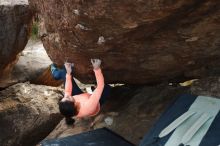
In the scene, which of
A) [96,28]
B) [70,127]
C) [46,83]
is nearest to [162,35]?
[96,28]

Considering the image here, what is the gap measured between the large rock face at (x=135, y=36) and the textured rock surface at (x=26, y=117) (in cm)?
220

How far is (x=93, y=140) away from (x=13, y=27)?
2.78 metres

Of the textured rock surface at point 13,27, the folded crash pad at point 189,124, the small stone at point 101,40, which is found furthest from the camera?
the textured rock surface at point 13,27

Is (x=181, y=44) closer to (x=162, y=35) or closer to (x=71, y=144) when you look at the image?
(x=162, y=35)

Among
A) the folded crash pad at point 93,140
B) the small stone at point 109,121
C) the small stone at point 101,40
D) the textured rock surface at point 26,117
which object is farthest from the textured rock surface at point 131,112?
the small stone at point 101,40

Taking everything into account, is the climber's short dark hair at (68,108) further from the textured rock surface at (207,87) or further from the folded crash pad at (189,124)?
the textured rock surface at (207,87)

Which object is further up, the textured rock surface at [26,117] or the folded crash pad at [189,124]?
the folded crash pad at [189,124]

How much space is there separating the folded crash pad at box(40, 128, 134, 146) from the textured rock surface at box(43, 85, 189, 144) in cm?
15

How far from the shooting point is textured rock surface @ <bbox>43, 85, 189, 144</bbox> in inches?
283

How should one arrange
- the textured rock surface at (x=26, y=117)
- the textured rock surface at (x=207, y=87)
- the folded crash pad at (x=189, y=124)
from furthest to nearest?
the textured rock surface at (x=26, y=117)
the textured rock surface at (x=207, y=87)
the folded crash pad at (x=189, y=124)

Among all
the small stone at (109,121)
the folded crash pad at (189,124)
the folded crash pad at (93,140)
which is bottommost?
the folded crash pad at (93,140)

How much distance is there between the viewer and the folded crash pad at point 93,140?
22.8 ft

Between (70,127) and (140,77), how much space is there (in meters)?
1.63

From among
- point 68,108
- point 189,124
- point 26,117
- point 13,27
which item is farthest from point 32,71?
point 189,124
